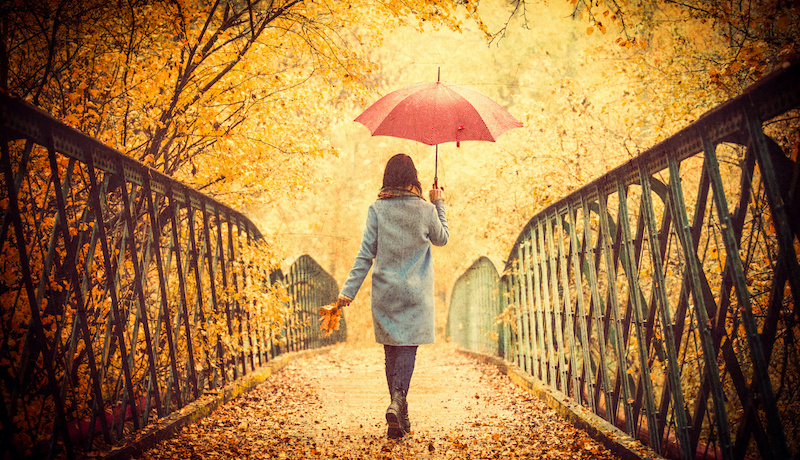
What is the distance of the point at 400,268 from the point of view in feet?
12.5

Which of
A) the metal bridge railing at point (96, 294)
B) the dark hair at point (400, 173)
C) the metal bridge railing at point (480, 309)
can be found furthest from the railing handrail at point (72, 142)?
the metal bridge railing at point (480, 309)

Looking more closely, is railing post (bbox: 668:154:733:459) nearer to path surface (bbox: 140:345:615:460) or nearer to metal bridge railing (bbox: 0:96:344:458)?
path surface (bbox: 140:345:615:460)

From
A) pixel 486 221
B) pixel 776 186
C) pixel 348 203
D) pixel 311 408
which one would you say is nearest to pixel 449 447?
pixel 311 408

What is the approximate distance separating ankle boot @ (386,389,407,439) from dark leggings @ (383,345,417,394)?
0.19 feet

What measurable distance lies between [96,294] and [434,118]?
254 centimetres

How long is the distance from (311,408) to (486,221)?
621 cm

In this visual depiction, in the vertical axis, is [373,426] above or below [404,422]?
below

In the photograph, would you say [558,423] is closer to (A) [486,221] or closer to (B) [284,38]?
(B) [284,38]

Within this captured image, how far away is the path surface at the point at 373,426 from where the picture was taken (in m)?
3.23

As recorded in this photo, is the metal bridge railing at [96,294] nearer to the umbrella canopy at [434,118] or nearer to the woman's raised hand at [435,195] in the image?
the umbrella canopy at [434,118]

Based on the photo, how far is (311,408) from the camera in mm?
4770

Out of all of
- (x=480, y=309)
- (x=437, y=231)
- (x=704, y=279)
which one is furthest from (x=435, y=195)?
(x=480, y=309)

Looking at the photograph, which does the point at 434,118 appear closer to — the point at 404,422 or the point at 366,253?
the point at 366,253

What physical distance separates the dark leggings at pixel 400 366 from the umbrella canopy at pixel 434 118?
1.54m
